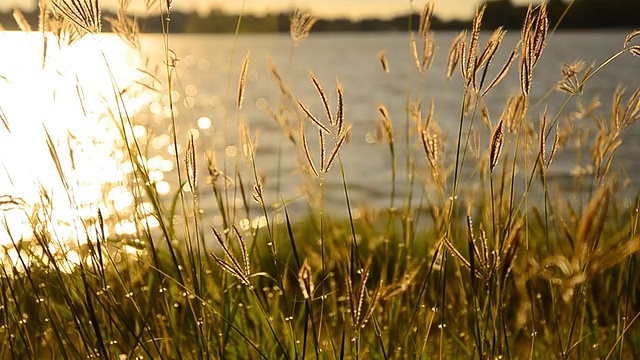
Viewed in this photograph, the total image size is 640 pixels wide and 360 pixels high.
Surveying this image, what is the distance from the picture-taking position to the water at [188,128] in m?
1.73

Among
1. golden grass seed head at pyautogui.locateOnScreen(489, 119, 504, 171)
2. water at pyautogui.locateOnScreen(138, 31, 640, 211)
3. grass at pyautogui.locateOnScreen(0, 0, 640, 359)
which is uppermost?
golden grass seed head at pyautogui.locateOnScreen(489, 119, 504, 171)

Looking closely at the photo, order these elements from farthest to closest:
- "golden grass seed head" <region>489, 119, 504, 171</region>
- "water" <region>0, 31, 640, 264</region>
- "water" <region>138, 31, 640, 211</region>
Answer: "water" <region>138, 31, 640, 211</region> < "water" <region>0, 31, 640, 264</region> < "golden grass seed head" <region>489, 119, 504, 171</region>

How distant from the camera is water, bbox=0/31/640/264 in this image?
1.73m

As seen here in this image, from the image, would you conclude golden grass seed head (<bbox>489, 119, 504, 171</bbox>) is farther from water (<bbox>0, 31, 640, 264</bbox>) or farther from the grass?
water (<bbox>0, 31, 640, 264</bbox>)

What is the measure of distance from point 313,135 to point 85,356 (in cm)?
2063

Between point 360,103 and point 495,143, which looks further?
Answer: point 360,103

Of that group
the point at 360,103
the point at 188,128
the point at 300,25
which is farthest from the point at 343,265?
the point at 360,103

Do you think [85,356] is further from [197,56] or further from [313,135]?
[197,56]

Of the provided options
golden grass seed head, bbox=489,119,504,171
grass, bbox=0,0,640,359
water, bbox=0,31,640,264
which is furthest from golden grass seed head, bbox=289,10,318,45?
golden grass seed head, bbox=489,119,504,171

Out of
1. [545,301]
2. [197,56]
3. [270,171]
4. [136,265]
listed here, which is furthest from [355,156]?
[197,56]

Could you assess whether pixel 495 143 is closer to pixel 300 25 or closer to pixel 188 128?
pixel 188 128

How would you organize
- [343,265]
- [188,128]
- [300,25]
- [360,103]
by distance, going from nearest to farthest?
[188,128], [343,265], [300,25], [360,103]

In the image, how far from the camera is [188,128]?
1.39 meters

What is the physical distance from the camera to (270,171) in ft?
59.2
